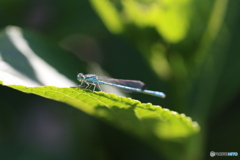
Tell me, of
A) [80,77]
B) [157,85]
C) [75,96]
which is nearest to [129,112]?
[75,96]

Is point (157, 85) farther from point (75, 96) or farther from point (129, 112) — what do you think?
point (75, 96)

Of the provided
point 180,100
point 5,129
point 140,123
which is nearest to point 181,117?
point 140,123

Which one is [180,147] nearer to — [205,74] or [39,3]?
[205,74]

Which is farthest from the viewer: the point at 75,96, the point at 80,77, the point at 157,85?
the point at 157,85

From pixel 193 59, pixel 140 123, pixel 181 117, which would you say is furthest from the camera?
pixel 193 59

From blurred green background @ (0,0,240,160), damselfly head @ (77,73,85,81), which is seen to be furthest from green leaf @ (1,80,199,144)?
damselfly head @ (77,73,85,81)


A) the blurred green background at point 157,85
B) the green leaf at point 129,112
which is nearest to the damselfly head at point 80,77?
the blurred green background at point 157,85

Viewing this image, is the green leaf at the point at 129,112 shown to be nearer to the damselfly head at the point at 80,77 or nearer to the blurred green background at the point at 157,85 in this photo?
the blurred green background at the point at 157,85

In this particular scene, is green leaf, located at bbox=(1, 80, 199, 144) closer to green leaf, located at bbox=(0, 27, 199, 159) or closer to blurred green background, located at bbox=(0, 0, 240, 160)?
green leaf, located at bbox=(0, 27, 199, 159)

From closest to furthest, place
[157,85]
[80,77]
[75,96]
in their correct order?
[75,96] → [80,77] → [157,85]
